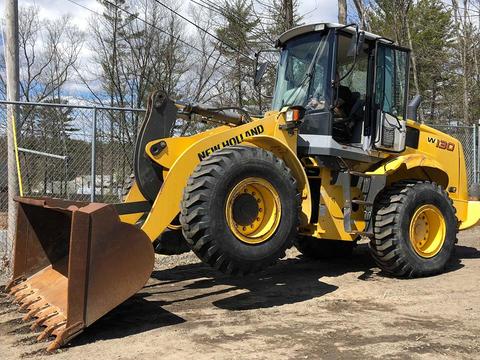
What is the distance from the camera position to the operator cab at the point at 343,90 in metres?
6.41

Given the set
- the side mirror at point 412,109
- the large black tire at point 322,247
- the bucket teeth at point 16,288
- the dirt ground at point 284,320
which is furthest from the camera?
the large black tire at point 322,247

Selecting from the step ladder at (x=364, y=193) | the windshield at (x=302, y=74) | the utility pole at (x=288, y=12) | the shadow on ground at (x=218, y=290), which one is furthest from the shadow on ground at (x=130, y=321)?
the utility pole at (x=288, y=12)

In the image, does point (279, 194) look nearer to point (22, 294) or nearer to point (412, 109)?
point (22, 294)

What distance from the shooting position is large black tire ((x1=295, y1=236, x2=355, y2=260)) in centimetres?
812

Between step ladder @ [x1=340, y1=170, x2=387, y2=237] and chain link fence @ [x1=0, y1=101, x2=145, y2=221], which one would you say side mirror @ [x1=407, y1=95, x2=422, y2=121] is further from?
chain link fence @ [x1=0, y1=101, x2=145, y2=221]

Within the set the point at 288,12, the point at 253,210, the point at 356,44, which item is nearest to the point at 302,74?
the point at 356,44

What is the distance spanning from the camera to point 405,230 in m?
6.56

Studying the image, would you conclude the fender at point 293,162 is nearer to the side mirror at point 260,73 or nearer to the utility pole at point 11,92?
the side mirror at point 260,73

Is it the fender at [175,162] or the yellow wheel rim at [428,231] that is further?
the yellow wheel rim at [428,231]

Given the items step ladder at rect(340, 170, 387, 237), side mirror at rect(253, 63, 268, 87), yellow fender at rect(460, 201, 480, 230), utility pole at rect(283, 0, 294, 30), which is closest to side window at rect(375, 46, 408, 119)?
step ladder at rect(340, 170, 387, 237)

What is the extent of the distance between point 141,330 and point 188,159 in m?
1.68

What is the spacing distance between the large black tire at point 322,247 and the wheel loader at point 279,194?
0.9 inches

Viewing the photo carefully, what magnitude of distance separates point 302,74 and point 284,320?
3.22 m

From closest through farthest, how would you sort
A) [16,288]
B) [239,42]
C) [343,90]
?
[16,288]
[343,90]
[239,42]
